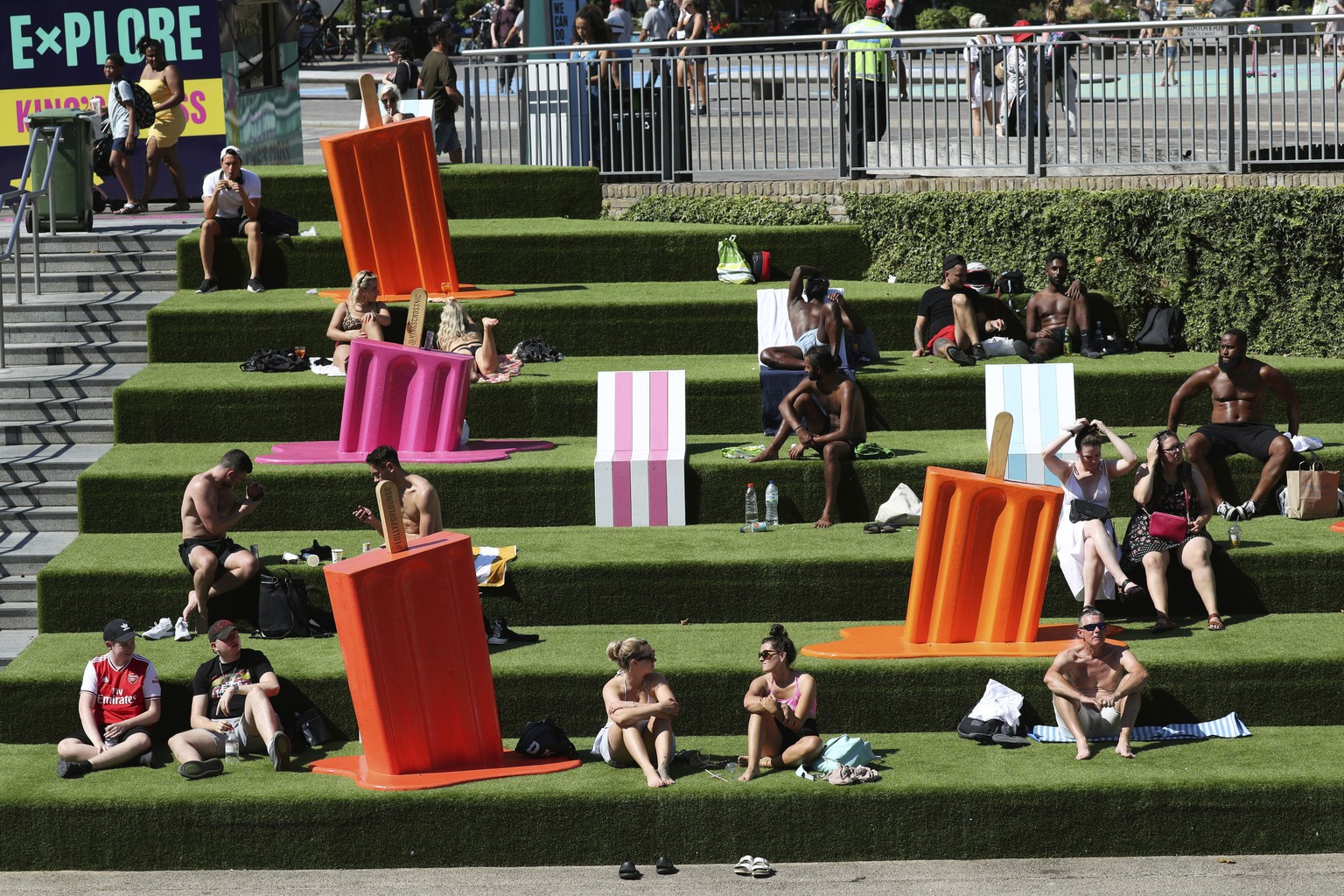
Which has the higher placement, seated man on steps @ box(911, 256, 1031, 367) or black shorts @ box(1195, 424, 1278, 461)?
seated man on steps @ box(911, 256, 1031, 367)

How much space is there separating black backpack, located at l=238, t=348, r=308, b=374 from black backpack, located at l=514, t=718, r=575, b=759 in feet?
17.2

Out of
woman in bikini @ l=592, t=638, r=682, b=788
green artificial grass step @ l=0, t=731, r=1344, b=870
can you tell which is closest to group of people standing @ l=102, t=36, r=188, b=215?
green artificial grass step @ l=0, t=731, r=1344, b=870


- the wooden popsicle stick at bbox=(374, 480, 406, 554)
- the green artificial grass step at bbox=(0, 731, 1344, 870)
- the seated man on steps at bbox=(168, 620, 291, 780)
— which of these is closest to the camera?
the wooden popsicle stick at bbox=(374, 480, 406, 554)

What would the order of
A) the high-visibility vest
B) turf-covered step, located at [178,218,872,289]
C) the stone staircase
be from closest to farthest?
the stone staircase → turf-covered step, located at [178,218,872,289] → the high-visibility vest

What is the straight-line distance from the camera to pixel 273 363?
14086 millimetres

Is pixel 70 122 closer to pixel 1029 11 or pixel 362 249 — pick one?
pixel 362 249

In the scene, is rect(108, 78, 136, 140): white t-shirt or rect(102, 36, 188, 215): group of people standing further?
rect(102, 36, 188, 215): group of people standing

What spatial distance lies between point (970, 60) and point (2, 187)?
9.60 metres

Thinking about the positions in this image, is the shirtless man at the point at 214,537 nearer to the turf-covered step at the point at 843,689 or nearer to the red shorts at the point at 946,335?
the turf-covered step at the point at 843,689

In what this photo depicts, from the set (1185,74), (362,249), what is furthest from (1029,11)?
(362,249)

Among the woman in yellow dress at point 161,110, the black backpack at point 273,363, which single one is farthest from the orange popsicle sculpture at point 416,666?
the woman in yellow dress at point 161,110

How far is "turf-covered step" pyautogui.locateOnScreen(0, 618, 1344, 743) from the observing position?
1019 cm

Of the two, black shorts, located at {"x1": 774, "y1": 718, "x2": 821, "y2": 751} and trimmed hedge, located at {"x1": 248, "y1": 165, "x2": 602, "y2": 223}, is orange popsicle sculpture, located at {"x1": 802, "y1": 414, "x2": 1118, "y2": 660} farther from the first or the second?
trimmed hedge, located at {"x1": 248, "y1": 165, "x2": 602, "y2": 223}

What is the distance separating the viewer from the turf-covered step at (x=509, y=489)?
483 inches
